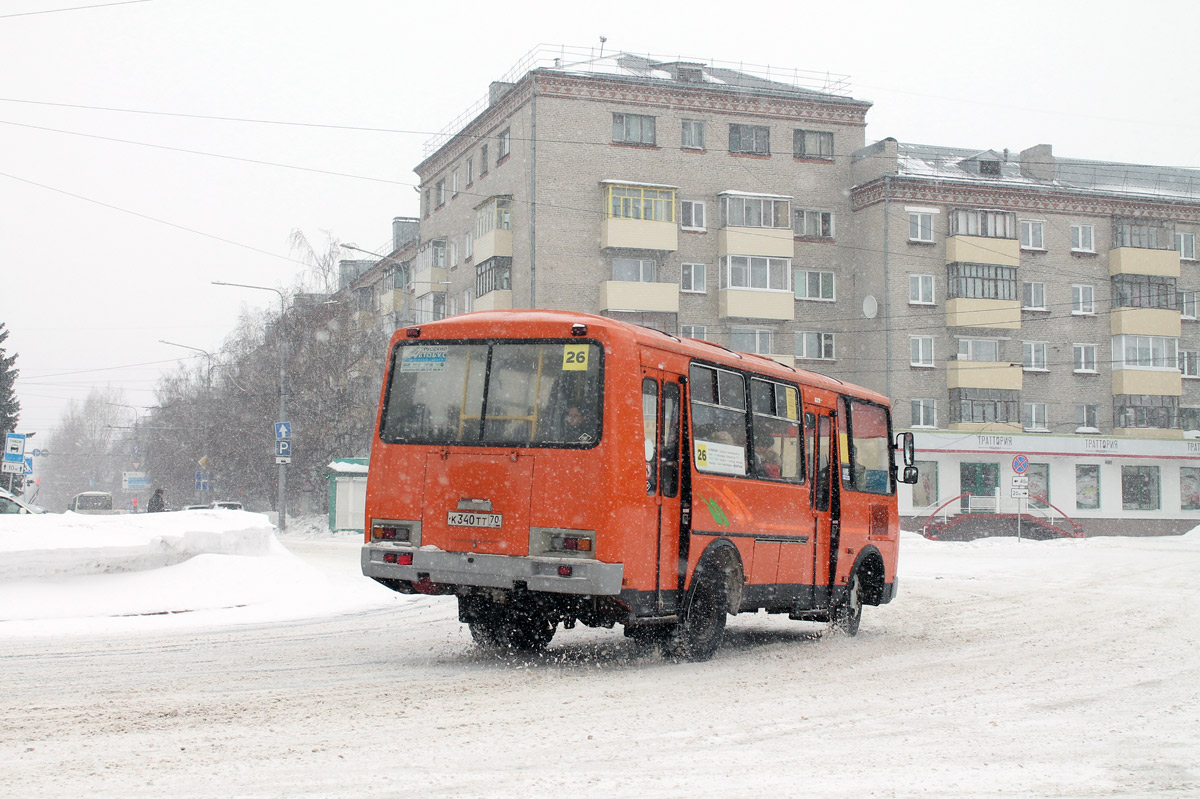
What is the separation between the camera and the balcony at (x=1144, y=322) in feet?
191

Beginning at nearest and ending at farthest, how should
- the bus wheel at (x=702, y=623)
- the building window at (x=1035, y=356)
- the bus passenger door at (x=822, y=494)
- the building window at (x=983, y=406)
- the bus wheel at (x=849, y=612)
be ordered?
the bus wheel at (x=702, y=623) < the bus passenger door at (x=822, y=494) < the bus wheel at (x=849, y=612) < the building window at (x=983, y=406) < the building window at (x=1035, y=356)

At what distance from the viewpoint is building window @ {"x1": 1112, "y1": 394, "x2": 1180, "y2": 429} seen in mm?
58469

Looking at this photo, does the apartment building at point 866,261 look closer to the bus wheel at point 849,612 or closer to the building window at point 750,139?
the building window at point 750,139

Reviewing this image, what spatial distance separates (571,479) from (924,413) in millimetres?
46981

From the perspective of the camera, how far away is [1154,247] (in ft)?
194

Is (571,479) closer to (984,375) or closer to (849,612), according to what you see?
(849,612)

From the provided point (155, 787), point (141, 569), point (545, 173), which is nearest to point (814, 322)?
point (545, 173)

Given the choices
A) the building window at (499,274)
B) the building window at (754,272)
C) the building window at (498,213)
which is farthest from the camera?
the building window at (754,272)

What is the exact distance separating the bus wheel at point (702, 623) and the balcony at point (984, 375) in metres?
45.6

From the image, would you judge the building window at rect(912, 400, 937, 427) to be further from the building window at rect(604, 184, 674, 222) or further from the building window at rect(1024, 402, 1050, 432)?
the building window at rect(604, 184, 674, 222)

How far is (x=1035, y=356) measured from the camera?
57188 millimetres

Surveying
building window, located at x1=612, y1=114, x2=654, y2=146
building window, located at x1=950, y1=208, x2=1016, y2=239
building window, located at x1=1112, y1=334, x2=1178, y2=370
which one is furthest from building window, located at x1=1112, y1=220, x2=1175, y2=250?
building window, located at x1=612, y1=114, x2=654, y2=146

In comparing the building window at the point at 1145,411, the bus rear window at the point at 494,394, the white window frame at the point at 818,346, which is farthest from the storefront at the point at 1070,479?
the bus rear window at the point at 494,394

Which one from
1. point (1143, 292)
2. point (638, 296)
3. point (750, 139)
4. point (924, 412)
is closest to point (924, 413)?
point (924, 412)
